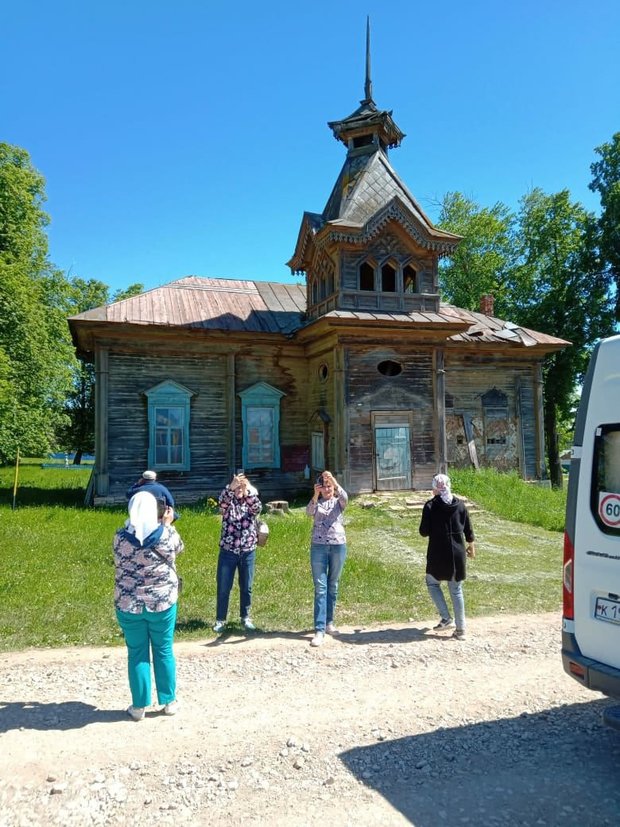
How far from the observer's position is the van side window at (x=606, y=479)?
3.85 m

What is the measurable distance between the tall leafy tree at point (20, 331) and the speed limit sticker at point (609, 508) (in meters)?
19.8

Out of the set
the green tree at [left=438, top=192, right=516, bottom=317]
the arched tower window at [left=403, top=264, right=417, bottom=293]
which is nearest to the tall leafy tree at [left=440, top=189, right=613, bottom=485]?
the green tree at [left=438, top=192, right=516, bottom=317]

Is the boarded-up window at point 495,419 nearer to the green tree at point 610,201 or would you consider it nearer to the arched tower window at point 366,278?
the arched tower window at point 366,278

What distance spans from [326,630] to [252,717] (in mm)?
2172

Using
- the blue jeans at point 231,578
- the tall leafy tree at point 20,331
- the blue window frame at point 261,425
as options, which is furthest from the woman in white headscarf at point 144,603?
the tall leafy tree at point 20,331

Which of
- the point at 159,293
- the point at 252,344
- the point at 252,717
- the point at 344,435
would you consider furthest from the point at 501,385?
the point at 252,717

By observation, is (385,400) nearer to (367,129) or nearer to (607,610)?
(367,129)

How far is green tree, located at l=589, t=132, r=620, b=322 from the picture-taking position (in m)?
25.2

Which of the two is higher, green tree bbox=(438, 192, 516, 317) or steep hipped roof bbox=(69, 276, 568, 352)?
green tree bbox=(438, 192, 516, 317)

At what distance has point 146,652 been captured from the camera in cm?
465

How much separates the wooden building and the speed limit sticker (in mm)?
11543

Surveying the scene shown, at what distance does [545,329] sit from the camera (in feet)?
88.4

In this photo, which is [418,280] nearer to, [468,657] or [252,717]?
[468,657]

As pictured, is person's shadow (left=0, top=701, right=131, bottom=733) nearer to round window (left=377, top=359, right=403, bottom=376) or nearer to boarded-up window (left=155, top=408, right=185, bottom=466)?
boarded-up window (left=155, top=408, right=185, bottom=466)
